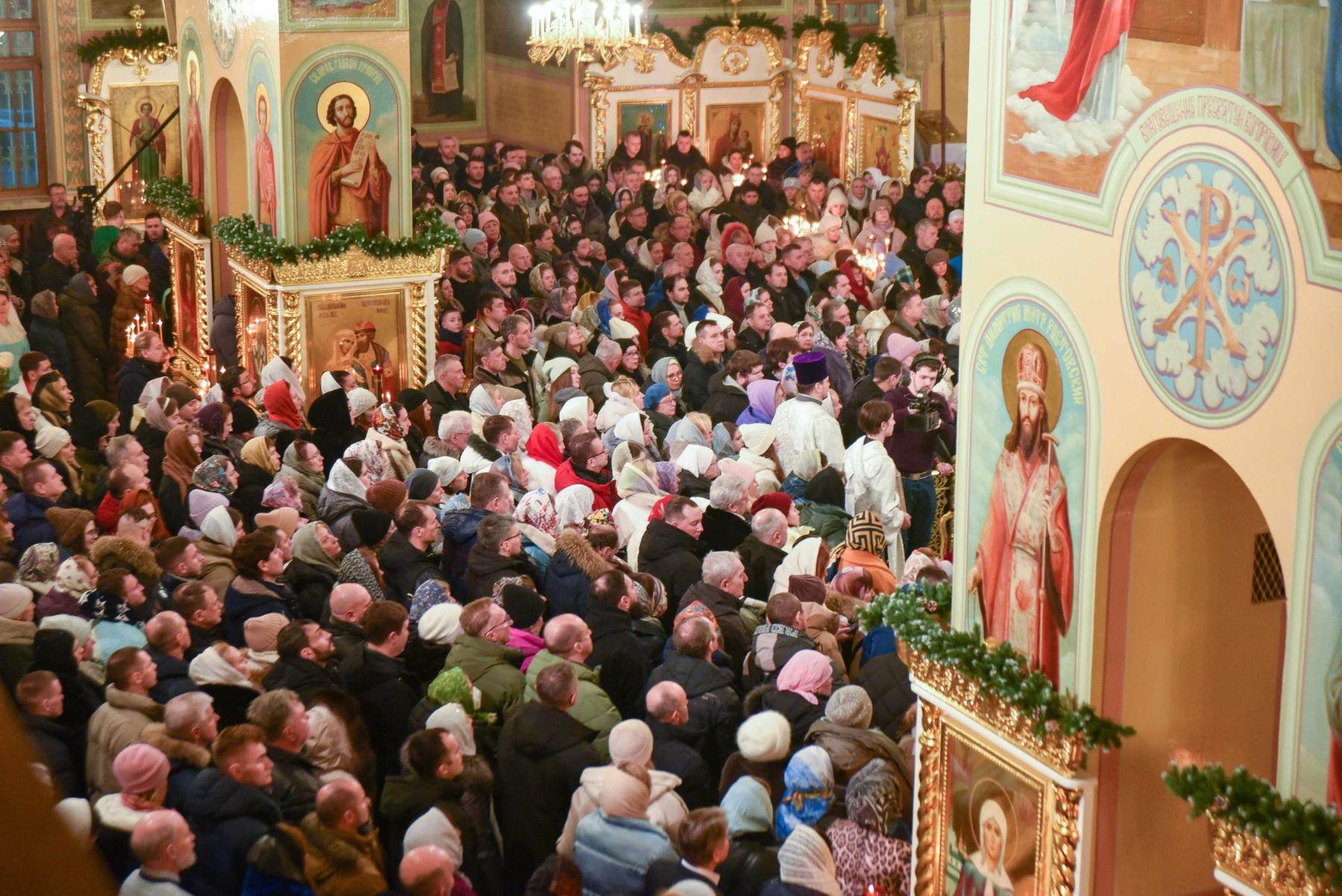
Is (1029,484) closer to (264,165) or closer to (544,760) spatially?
(544,760)

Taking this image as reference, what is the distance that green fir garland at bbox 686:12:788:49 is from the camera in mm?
22906

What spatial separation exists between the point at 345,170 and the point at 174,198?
11.0 feet

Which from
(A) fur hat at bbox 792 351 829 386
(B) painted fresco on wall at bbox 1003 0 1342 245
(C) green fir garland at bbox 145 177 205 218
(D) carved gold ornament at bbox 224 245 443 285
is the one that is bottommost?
(A) fur hat at bbox 792 351 829 386

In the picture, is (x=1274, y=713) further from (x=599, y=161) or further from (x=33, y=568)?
(x=599, y=161)

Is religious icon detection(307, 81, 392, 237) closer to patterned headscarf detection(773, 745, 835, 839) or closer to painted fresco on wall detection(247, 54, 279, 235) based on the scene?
painted fresco on wall detection(247, 54, 279, 235)

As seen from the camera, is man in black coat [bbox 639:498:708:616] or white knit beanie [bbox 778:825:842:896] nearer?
white knit beanie [bbox 778:825:842:896]

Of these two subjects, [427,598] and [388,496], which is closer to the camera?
[427,598]

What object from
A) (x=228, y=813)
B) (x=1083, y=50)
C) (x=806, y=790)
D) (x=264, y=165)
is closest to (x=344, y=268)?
(x=264, y=165)

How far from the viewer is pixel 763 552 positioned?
8750 millimetres

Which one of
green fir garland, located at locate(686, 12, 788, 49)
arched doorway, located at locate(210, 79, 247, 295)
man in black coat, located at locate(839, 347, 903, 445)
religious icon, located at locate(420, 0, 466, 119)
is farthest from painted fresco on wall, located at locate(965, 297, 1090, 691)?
religious icon, located at locate(420, 0, 466, 119)

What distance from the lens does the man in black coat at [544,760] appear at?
636 centimetres

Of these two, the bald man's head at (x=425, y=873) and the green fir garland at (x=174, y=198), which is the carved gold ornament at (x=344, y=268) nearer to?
the green fir garland at (x=174, y=198)

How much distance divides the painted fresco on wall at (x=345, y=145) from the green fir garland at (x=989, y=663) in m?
9.22

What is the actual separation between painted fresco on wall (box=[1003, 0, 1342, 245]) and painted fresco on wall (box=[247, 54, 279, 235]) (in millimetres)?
10000
